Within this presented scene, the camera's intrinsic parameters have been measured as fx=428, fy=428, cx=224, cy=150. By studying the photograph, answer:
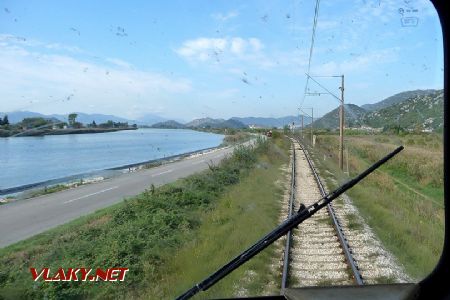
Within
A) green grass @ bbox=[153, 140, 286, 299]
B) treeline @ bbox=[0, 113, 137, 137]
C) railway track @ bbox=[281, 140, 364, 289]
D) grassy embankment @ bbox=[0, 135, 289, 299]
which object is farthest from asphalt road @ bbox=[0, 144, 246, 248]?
railway track @ bbox=[281, 140, 364, 289]

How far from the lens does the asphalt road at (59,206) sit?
36.2ft

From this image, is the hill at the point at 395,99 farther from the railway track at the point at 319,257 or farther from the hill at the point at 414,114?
the railway track at the point at 319,257

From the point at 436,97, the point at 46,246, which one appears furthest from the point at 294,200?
the point at 436,97

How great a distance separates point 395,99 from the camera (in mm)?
3664

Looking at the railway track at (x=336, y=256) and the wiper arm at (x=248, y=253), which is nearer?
the wiper arm at (x=248, y=253)

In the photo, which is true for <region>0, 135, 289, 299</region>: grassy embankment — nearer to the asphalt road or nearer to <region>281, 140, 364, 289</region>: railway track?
<region>281, 140, 364, 289</region>: railway track

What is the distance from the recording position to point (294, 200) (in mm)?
12570

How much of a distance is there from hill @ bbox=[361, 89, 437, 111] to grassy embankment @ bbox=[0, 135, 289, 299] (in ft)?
6.79

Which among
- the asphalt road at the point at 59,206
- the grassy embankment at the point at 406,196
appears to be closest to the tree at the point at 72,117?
the grassy embankment at the point at 406,196

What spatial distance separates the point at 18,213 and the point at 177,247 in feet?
25.5

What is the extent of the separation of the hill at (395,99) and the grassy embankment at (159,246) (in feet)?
6.79

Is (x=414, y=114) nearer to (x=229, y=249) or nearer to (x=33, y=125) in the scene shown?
(x=229, y=249)

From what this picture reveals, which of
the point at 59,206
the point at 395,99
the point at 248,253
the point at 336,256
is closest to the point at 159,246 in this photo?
the point at 336,256

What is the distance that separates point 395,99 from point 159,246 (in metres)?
4.85
